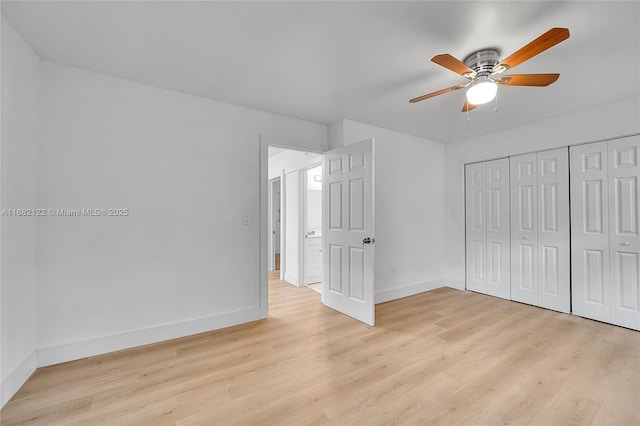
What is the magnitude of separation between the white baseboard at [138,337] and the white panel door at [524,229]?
3.56 m

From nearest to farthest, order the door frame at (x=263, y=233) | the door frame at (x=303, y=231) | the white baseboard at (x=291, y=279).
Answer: the door frame at (x=263, y=233) → the door frame at (x=303, y=231) → the white baseboard at (x=291, y=279)

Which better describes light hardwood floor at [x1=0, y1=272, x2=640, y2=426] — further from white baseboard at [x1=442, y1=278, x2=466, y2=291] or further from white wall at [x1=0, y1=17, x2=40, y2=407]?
white baseboard at [x1=442, y1=278, x2=466, y2=291]

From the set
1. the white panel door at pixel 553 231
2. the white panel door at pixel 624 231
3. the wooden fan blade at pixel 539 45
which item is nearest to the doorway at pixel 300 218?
the wooden fan blade at pixel 539 45

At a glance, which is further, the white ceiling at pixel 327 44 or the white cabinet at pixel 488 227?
the white cabinet at pixel 488 227

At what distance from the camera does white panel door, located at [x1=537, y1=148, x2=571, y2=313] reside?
328cm

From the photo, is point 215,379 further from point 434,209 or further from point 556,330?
point 434,209

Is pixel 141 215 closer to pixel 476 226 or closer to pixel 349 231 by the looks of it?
pixel 349 231

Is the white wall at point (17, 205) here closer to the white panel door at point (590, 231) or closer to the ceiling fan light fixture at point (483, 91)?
the ceiling fan light fixture at point (483, 91)

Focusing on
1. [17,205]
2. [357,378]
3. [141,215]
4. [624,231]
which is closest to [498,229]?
[624,231]

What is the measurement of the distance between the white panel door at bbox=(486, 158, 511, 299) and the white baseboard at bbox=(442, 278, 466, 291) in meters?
0.37

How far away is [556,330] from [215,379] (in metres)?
3.36

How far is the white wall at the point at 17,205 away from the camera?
1.74m

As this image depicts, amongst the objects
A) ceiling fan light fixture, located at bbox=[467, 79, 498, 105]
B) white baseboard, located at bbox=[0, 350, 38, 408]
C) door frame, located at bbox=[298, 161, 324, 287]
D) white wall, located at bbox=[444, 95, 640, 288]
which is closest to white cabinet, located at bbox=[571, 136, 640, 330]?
white wall, located at bbox=[444, 95, 640, 288]

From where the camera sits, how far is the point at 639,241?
109 inches
